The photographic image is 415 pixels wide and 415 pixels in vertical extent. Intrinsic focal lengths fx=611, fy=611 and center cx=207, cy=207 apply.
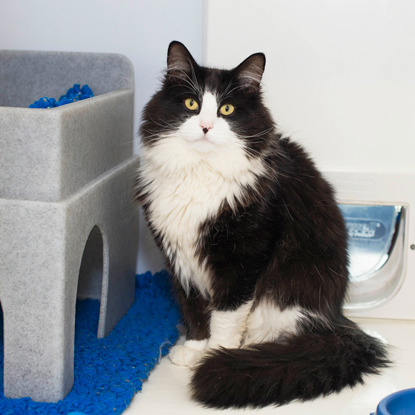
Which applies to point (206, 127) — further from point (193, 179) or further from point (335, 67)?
point (335, 67)

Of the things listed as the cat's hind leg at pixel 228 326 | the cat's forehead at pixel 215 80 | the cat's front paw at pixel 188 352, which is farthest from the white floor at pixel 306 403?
the cat's forehead at pixel 215 80

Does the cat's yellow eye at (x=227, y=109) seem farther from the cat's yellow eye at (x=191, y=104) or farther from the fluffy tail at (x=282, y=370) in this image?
the fluffy tail at (x=282, y=370)

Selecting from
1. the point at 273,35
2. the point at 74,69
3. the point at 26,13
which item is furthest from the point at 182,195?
the point at 26,13

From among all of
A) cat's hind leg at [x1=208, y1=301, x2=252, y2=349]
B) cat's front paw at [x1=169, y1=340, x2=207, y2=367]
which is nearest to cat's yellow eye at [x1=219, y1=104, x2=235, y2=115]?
cat's hind leg at [x1=208, y1=301, x2=252, y2=349]

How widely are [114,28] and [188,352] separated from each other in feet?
3.63

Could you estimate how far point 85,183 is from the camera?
147 cm

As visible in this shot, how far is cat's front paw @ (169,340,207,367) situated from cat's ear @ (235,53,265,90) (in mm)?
677

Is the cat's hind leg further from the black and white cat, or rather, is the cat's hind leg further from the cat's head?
the cat's head

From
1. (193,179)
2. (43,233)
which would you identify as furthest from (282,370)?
(43,233)

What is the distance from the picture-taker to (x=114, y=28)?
204 cm

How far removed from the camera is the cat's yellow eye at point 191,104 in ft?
4.66

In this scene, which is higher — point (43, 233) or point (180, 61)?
point (180, 61)

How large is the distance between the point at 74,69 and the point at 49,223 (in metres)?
0.86

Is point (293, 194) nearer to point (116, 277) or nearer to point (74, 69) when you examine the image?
point (116, 277)
